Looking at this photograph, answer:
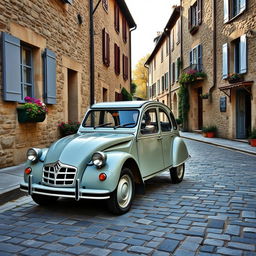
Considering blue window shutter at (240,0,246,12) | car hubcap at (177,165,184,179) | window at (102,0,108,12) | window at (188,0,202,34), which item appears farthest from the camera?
window at (188,0,202,34)

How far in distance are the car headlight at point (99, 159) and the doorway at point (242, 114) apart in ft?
41.1

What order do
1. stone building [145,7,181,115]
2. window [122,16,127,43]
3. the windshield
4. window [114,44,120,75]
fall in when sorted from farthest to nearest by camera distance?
1. stone building [145,7,181,115]
2. window [122,16,127,43]
3. window [114,44,120,75]
4. the windshield

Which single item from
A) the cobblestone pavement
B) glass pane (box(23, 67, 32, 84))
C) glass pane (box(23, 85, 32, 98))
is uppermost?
glass pane (box(23, 67, 32, 84))

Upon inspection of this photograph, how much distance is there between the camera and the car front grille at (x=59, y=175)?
379cm

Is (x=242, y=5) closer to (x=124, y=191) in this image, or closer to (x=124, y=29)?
(x=124, y=29)

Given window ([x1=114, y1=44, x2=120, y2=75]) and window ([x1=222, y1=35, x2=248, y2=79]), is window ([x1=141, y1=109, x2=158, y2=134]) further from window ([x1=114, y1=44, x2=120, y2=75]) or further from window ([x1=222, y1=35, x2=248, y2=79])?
window ([x1=114, y1=44, x2=120, y2=75])

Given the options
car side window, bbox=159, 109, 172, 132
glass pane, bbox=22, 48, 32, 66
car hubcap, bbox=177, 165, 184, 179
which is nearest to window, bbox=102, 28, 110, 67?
glass pane, bbox=22, 48, 32, 66

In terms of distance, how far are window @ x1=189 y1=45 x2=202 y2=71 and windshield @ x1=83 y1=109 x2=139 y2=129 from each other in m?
15.3

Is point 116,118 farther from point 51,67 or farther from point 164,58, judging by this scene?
point 164,58

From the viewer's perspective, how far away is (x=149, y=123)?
5.26 meters

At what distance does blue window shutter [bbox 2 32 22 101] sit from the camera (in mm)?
6430

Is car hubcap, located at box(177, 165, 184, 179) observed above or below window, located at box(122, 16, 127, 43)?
below

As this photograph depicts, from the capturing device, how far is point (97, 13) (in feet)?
46.0

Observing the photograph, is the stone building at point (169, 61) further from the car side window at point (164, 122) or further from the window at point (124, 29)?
Result: the car side window at point (164, 122)
